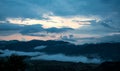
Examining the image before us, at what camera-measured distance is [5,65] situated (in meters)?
80.3

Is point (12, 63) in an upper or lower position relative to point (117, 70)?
upper

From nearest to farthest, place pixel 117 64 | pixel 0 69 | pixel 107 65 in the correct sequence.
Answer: pixel 0 69
pixel 117 64
pixel 107 65

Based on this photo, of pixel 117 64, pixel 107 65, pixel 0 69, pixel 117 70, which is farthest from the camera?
pixel 107 65

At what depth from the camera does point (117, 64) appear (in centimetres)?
17812

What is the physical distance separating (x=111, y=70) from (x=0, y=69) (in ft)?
353

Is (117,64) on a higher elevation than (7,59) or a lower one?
lower

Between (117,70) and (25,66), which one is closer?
(25,66)

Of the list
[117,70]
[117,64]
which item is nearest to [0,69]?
[117,70]

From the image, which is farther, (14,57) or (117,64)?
(117,64)

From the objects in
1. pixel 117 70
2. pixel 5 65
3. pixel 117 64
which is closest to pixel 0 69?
pixel 5 65

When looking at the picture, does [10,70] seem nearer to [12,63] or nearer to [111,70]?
[12,63]

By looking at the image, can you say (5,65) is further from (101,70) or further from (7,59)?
(101,70)

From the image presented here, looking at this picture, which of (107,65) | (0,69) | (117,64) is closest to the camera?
(0,69)

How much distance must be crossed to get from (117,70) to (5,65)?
A: 99061 mm
